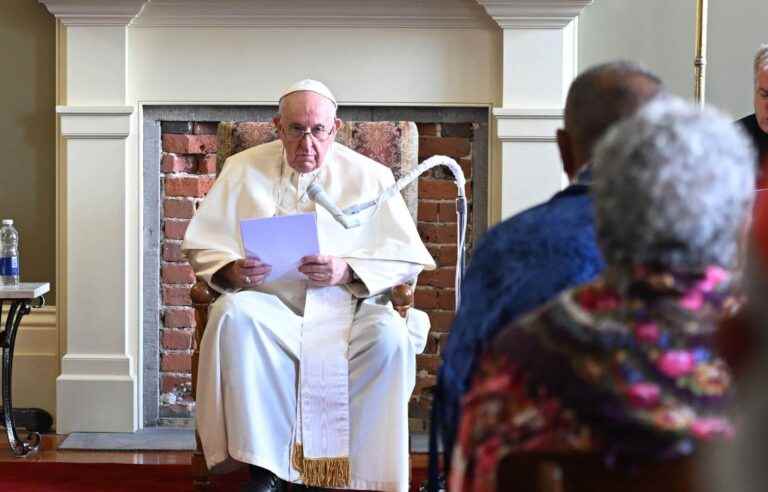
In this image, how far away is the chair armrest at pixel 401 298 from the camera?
327 cm

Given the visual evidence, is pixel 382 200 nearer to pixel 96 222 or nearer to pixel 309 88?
pixel 309 88

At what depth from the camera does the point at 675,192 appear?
1.05 m

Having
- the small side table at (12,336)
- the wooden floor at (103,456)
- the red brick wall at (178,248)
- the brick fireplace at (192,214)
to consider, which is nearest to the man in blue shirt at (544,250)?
the wooden floor at (103,456)

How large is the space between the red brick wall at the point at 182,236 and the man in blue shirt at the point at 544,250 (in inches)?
103

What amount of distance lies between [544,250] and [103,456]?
2.82m

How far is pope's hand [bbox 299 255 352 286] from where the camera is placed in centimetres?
322

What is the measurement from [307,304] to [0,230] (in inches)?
63.2

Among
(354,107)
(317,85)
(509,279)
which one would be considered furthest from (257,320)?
(509,279)

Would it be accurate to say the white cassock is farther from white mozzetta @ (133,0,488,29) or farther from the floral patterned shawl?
the floral patterned shawl

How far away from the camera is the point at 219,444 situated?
10.4ft

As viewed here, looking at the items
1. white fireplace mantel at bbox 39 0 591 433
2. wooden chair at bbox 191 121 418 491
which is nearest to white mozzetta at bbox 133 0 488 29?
white fireplace mantel at bbox 39 0 591 433

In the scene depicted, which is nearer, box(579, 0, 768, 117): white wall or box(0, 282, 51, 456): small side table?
box(0, 282, 51, 456): small side table

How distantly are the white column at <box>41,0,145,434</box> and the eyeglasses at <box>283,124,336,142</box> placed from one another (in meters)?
1.02

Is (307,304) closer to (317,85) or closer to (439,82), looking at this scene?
(317,85)
